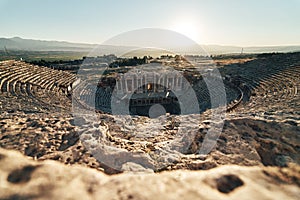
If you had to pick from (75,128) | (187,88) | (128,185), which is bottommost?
(187,88)

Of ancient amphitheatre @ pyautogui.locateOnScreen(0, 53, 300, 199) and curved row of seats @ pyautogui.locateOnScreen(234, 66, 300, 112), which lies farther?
curved row of seats @ pyautogui.locateOnScreen(234, 66, 300, 112)

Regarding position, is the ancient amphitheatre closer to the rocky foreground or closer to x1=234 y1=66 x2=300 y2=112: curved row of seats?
the rocky foreground

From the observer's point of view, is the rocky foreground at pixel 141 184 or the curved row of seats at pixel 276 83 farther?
the curved row of seats at pixel 276 83

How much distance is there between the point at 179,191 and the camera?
2.27 m

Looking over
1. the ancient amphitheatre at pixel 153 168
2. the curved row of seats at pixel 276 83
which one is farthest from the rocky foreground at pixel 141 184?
the curved row of seats at pixel 276 83

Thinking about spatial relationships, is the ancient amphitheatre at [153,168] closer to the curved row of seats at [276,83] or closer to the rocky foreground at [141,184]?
the rocky foreground at [141,184]

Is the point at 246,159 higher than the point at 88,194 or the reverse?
the reverse

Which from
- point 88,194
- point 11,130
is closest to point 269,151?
point 88,194

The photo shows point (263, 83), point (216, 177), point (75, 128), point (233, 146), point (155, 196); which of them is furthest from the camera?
point (263, 83)

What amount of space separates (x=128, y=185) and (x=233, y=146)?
3647mm

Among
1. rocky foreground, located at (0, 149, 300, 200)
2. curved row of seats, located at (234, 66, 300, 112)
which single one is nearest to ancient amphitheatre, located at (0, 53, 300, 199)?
rocky foreground, located at (0, 149, 300, 200)

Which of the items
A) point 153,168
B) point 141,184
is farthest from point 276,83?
point 141,184

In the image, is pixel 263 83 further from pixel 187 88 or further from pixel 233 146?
pixel 233 146

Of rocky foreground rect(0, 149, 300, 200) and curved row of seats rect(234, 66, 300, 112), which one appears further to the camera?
curved row of seats rect(234, 66, 300, 112)
